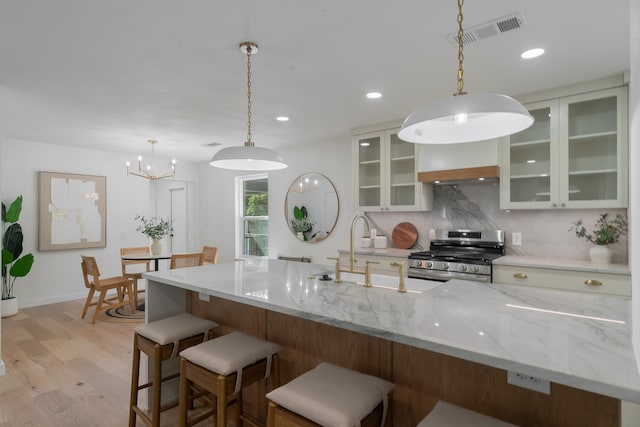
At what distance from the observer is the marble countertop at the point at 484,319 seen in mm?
905

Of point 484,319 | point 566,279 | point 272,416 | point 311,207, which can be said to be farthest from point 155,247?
point 566,279

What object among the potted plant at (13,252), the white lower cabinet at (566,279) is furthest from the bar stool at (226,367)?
the potted plant at (13,252)

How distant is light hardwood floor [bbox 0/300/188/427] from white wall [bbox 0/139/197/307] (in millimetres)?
637

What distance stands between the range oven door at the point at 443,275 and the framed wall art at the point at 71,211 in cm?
480

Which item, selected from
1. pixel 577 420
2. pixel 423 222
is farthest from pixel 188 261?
pixel 577 420

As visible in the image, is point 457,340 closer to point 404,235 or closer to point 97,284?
point 404,235

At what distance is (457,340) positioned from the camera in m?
1.07

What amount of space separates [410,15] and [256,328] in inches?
77.3

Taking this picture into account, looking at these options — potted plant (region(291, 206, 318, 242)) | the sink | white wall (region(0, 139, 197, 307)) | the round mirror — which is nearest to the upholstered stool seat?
the sink

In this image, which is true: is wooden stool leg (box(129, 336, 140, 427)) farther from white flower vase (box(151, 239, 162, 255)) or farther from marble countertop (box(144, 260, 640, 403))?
white flower vase (box(151, 239, 162, 255))

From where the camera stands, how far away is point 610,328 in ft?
3.88

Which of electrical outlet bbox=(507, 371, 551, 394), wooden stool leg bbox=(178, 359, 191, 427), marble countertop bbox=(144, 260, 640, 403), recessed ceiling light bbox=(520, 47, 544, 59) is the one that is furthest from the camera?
recessed ceiling light bbox=(520, 47, 544, 59)

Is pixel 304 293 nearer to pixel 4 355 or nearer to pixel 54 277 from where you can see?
pixel 4 355

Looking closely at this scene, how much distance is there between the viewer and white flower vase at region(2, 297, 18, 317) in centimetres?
447
